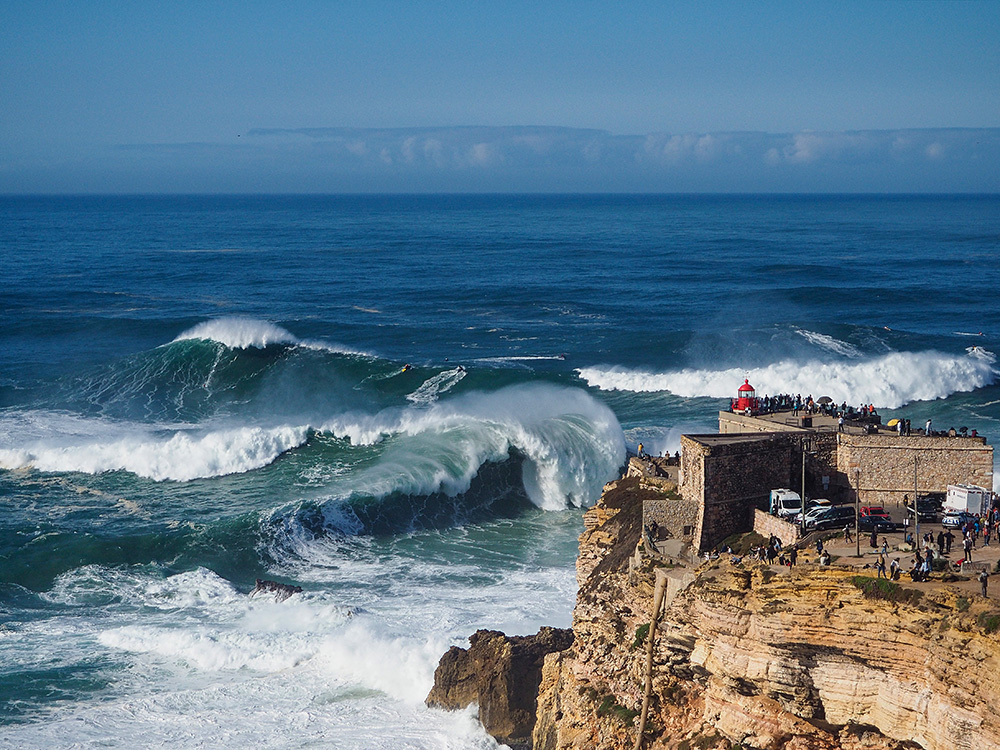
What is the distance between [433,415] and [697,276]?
49.4 m

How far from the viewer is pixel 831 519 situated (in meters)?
21.2

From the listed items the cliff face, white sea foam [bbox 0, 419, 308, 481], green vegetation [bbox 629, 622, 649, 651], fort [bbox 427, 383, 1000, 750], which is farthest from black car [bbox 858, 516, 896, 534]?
white sea foam [bbox 0, 419, 308, 481]

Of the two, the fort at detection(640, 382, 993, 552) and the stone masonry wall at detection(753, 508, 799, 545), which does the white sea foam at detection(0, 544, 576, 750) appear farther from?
the stone masonry wall at detection(753, 508, 799, 545)

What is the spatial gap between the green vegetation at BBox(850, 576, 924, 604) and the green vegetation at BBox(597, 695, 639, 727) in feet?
15.7

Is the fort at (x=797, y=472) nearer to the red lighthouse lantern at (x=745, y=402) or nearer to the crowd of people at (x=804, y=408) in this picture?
the crowd of people at (x=804, y=408)

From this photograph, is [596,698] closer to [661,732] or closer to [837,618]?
[661,732]

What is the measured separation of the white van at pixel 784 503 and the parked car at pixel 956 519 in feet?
8.45

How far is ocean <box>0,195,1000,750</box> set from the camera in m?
28.4

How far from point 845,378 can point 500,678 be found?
39.7 metres

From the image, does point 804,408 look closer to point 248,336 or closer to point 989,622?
point 989,622

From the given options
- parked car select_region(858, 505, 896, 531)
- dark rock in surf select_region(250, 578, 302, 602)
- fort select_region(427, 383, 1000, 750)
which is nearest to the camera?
fort select_region(427, 383, 1000, 750)

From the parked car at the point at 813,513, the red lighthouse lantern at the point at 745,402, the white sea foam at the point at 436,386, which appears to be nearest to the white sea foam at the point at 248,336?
the white sea foam at the point at 436,386

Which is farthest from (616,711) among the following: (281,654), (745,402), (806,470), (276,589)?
(276,589)

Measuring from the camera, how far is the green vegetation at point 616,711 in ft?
65.2
